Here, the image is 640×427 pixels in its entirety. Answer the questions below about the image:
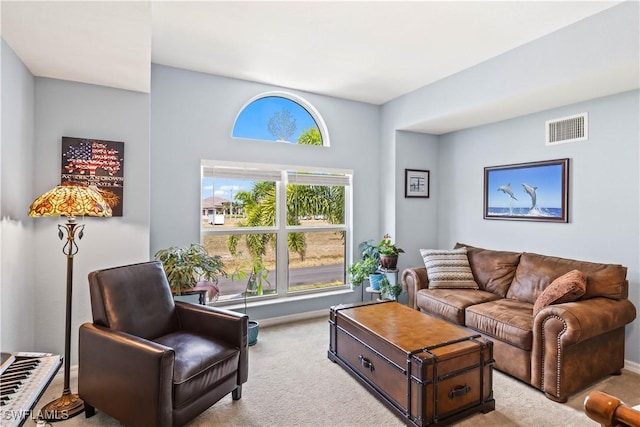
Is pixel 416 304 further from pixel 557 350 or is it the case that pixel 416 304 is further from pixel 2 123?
pixel 2 123

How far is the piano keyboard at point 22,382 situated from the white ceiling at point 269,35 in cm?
178

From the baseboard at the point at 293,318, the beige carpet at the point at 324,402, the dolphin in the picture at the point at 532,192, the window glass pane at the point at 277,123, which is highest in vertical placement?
the window glass pane at the point at 277,123

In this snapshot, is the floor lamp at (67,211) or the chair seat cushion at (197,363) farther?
the floor lamp at (67,211)

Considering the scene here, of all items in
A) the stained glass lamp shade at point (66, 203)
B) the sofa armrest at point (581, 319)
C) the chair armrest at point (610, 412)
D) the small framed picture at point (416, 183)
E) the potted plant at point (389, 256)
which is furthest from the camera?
the small framed picture at point (416, 183)

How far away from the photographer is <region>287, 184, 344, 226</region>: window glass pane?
13.6 ft


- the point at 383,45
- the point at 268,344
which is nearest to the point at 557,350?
the point at 268,344

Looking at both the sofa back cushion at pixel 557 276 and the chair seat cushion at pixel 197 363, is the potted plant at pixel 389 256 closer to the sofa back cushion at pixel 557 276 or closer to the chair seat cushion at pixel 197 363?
the sofa back cushion at pixel 557 276

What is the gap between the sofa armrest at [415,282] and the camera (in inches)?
145

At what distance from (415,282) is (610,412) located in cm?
278

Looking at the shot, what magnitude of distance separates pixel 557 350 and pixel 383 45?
8.82 ft

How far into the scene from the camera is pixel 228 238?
3803mm

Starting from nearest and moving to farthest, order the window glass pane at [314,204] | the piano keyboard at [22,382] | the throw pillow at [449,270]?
the piano keyboard at [22,382] < the throw pillow at [449,270] < the window glass pane at [314,204]

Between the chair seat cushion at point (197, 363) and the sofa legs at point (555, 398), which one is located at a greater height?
the chair seat cushion at point (197, 363)

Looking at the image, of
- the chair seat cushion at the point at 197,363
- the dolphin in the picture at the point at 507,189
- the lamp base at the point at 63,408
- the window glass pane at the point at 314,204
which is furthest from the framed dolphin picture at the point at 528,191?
the lamp base at the point at 63,408
